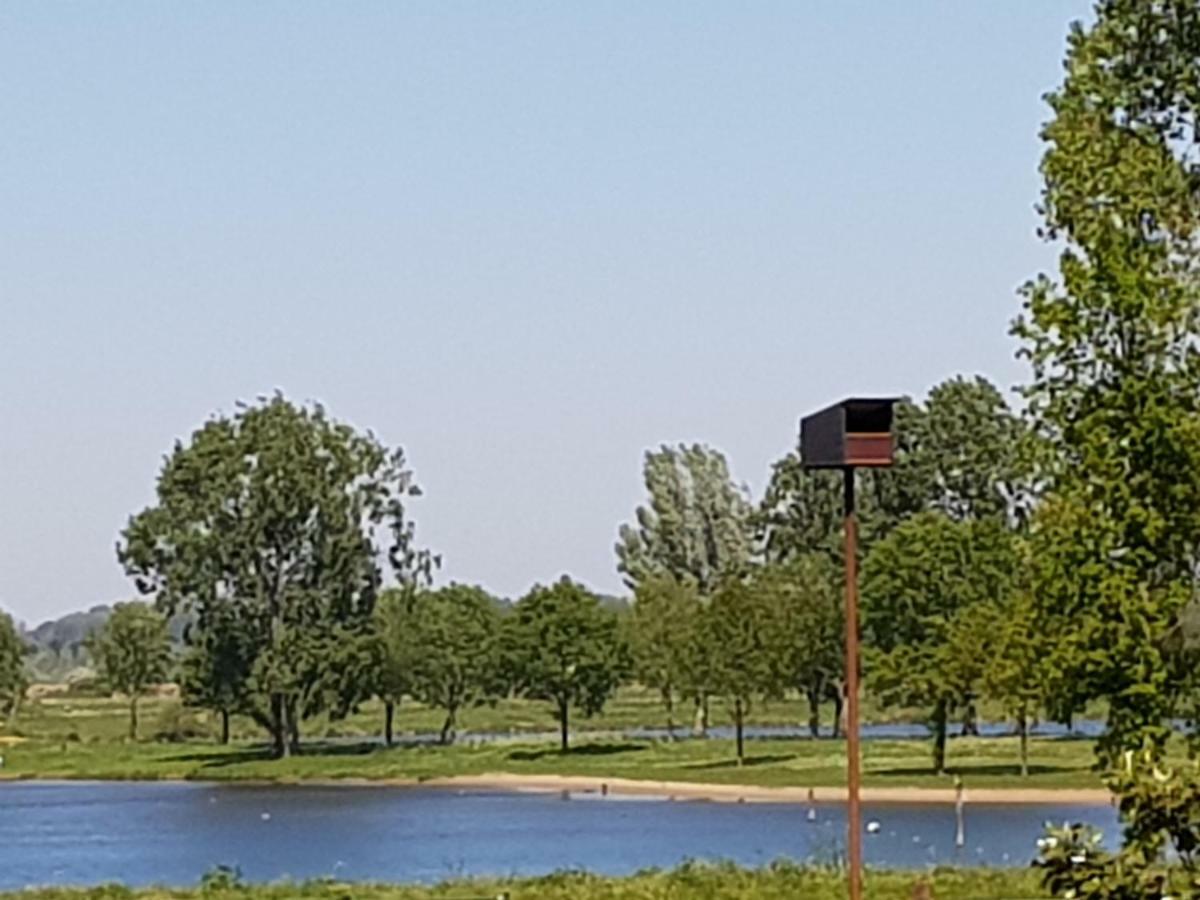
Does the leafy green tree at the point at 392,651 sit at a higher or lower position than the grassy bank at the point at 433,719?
higher

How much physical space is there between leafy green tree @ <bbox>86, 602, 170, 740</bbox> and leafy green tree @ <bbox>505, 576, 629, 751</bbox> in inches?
543

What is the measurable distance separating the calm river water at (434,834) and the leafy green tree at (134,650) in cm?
1722

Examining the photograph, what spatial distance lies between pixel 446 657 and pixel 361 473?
228 inches

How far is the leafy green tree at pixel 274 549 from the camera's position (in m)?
67.0

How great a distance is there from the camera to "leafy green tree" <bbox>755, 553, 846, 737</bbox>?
61219mm

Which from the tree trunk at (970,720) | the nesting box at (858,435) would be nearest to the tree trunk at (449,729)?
the tree trunk at (970,720)

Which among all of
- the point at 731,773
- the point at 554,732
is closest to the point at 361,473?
the point at 554,732

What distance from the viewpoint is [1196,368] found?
59.4 feet

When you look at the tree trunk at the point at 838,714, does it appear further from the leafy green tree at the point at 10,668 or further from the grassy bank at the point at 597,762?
the leafy green tree at the point at 10,668

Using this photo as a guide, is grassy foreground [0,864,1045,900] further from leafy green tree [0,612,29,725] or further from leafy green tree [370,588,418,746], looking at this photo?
leafy green tree [0,612,29,725]

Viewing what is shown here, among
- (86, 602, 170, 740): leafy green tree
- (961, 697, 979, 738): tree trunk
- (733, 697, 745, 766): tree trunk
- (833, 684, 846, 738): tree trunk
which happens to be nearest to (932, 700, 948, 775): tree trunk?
(961, 697, 979, 738): tree trunk

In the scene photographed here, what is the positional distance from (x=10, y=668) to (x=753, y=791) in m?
39.7

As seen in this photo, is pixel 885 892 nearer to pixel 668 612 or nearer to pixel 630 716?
pixel 668 612

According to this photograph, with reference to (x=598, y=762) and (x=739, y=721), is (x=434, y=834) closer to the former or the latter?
(x=739, y=721)
